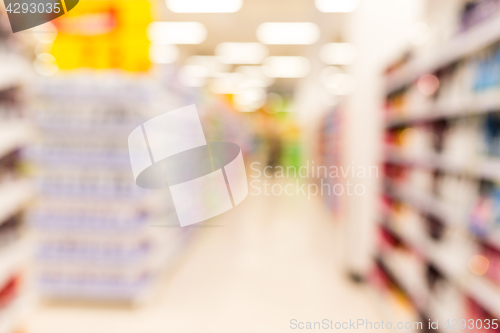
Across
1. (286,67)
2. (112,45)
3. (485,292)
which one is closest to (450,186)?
(485,292)

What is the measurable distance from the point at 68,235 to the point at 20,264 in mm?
1040

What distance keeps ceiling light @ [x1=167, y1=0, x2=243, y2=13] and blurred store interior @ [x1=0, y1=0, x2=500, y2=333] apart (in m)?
2.90

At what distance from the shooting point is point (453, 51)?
1.75 m

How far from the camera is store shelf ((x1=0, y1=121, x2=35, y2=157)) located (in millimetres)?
1302

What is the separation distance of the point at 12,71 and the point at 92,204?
127 cm

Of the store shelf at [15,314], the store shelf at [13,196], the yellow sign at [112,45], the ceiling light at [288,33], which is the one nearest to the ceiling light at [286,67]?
the ceiling light at [288,33]

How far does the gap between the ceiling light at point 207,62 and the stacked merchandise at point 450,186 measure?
25.9 ft

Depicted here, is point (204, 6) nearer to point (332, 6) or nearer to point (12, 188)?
point (332, 6)

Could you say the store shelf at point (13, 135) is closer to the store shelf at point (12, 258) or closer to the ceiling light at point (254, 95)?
the store shelf at point (12, 258)

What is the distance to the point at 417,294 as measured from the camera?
6.72ft

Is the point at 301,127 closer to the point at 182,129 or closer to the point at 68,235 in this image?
the point at 68,235

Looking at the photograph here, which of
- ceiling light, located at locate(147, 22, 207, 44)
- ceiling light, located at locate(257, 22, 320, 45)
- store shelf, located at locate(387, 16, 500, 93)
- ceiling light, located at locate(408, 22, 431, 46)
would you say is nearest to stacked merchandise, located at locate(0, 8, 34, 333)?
store shelf, located at locate(387, 16, 500, 93)

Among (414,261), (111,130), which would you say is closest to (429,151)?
(414,261)

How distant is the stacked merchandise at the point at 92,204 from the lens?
7.41ft
